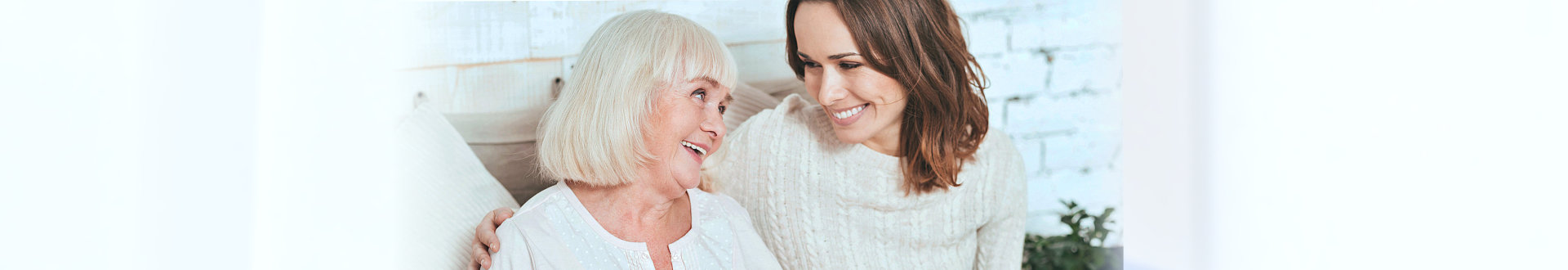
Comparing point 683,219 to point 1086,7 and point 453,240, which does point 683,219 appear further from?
point 1086,7

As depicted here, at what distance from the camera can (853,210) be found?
5.67 ft

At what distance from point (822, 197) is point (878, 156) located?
13cm

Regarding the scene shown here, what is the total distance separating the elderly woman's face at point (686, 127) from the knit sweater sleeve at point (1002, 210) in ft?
1.86

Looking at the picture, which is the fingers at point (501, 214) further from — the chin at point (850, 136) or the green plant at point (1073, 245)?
the green plant at point (1073, 245)

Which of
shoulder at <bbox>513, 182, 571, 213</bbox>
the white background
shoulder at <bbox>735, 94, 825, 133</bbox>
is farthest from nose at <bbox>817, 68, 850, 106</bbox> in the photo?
the white background

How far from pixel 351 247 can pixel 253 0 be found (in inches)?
18.5

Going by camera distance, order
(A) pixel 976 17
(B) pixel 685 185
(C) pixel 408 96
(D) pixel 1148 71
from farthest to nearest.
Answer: (D) pixel 1148 71 → (A) pixel 976 17 → (C) pixel 408 96 → (B) pixel 685 185

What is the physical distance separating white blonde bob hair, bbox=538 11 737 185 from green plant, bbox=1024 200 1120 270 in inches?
31.0

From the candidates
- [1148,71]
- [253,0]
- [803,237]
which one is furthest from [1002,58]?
[253,0]

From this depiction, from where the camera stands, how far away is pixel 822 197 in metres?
1.72

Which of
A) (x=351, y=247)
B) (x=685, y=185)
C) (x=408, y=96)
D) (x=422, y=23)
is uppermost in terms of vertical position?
(x=422, y=23)

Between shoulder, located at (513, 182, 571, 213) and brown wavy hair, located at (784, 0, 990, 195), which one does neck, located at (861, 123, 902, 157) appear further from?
shoulder, located at (513, 182, 571, 213)

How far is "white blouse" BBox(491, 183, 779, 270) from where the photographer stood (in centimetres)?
149

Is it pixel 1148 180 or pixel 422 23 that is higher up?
pixel 422 23
